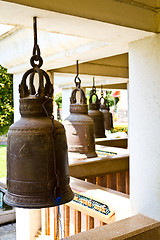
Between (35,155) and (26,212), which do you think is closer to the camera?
(35,155)

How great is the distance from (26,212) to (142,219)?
2.21 m

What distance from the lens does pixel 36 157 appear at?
1740 millimetres

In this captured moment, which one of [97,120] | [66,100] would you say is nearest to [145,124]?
[97,120]

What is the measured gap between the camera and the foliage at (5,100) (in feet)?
19.9

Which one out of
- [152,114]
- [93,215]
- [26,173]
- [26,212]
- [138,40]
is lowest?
[26,212]

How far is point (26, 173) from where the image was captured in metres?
1.75

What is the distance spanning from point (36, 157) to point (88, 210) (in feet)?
5.60

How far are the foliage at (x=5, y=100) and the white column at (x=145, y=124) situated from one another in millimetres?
3946

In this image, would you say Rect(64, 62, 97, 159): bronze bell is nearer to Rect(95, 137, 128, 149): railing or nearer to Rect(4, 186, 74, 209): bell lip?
Rect(4, 186, 74, 209): bell lip

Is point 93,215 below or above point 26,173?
below

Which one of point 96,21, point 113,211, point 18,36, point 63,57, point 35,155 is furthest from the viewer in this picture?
point 18,36

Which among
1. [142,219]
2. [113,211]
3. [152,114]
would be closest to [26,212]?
[113,211]

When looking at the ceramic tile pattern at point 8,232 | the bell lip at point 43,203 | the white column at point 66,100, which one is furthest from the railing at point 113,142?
the bell lip at point 43,203

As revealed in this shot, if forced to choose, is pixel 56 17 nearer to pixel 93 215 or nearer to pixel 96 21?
pixel 96 21
